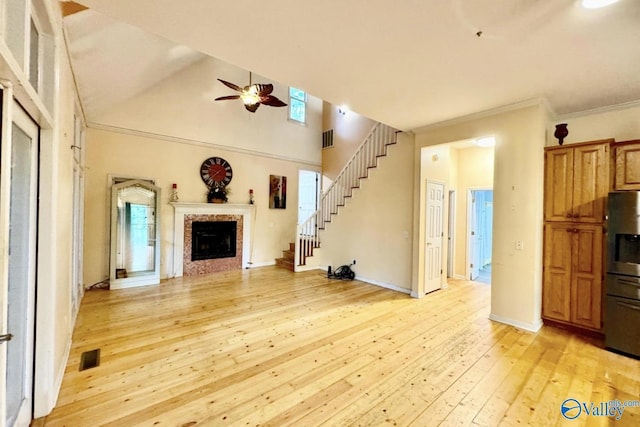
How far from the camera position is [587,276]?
3264 mm

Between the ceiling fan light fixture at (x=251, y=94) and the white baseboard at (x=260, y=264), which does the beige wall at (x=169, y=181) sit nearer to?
the white baseboard at (x=260, y=264)

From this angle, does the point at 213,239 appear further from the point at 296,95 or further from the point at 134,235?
the point at 296,95

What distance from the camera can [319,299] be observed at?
4473mm

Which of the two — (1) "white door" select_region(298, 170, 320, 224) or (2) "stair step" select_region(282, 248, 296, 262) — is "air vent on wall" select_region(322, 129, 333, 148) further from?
(2) "stair step" select_region(282, 248, 296, 262)

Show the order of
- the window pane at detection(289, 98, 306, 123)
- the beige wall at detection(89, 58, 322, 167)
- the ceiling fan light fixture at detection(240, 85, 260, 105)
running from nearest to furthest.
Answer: the ceiling fan light fixture at detection(240, 85, 260, 105) < the beige wall at detection(89, 58, 322, 167) < the window pane at detection(289, 98, 306, 123)

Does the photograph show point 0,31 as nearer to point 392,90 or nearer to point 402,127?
point 392,90

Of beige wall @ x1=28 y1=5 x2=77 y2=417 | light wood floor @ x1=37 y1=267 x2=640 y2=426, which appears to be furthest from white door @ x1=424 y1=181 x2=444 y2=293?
beige wall @ x1=28 y1=5 x2=77 y2=417

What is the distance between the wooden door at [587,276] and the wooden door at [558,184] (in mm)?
257

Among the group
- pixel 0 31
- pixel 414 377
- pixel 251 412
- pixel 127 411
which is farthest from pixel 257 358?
pixel 0 31

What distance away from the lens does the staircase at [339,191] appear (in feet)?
18.2

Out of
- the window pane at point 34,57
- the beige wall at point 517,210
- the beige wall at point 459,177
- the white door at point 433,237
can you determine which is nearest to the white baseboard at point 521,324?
the beige wall at point 517,210

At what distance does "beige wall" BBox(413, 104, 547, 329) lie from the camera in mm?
3420

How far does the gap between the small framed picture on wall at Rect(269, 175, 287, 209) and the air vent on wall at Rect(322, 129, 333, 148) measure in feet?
5.66

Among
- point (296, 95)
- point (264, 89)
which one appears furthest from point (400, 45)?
point (296, 95)
